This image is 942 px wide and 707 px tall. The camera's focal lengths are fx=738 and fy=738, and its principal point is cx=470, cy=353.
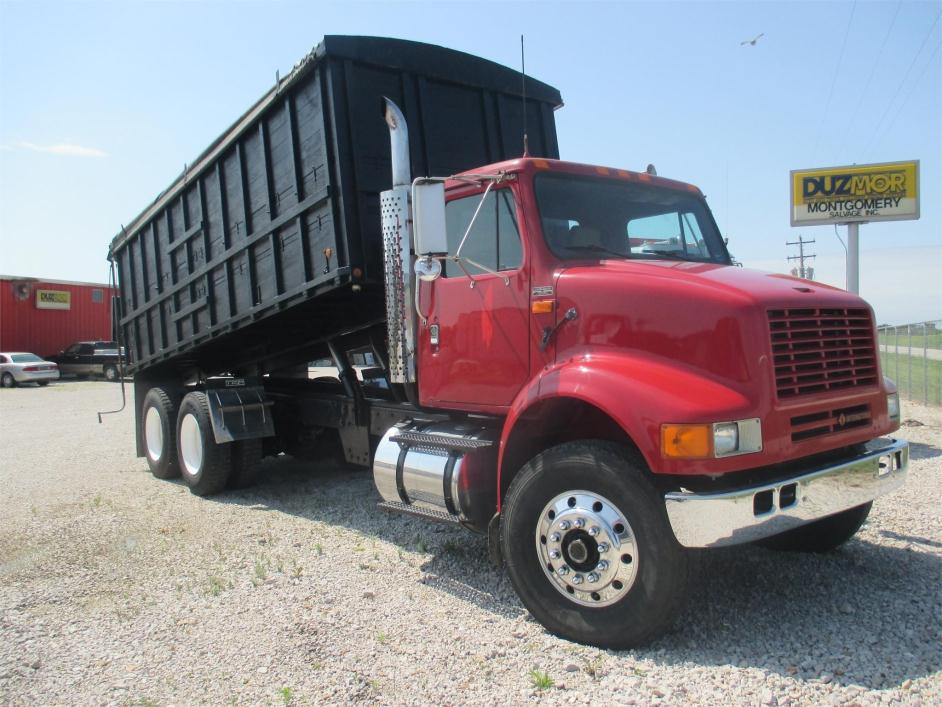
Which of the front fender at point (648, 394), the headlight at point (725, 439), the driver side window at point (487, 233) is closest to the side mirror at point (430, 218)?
the driver side window at point (487, 233)

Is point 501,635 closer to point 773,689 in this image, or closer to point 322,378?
point 773,689

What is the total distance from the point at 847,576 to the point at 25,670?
4.60 m

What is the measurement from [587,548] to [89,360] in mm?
31356

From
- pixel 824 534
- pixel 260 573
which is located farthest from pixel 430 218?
pixel 824 534

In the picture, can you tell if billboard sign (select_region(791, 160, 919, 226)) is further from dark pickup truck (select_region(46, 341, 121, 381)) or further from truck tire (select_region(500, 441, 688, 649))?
dark pickup truck (select_region(46, 341, 121, 381))

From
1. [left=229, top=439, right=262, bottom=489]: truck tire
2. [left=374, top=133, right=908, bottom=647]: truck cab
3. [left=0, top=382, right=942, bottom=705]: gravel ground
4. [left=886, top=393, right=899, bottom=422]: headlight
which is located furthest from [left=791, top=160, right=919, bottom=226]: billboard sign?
[left=229, top=439, right=262, bottom=489]: truck tire

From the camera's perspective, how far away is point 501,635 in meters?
3.89

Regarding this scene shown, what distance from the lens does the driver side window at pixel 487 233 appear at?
445 cm

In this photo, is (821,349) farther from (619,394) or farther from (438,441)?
(438,441)

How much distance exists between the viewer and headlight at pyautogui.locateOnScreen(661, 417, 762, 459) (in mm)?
3301

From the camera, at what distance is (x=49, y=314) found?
3278 cm

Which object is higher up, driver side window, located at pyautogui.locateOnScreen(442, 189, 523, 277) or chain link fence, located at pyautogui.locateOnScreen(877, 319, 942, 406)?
driver side window, located at pyautogui.locateOnScreen(442, 189, 523, 277)

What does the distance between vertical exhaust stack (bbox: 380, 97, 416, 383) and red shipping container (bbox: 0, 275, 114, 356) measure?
31962 mm

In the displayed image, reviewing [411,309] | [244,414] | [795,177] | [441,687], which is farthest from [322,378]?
[795,177]
